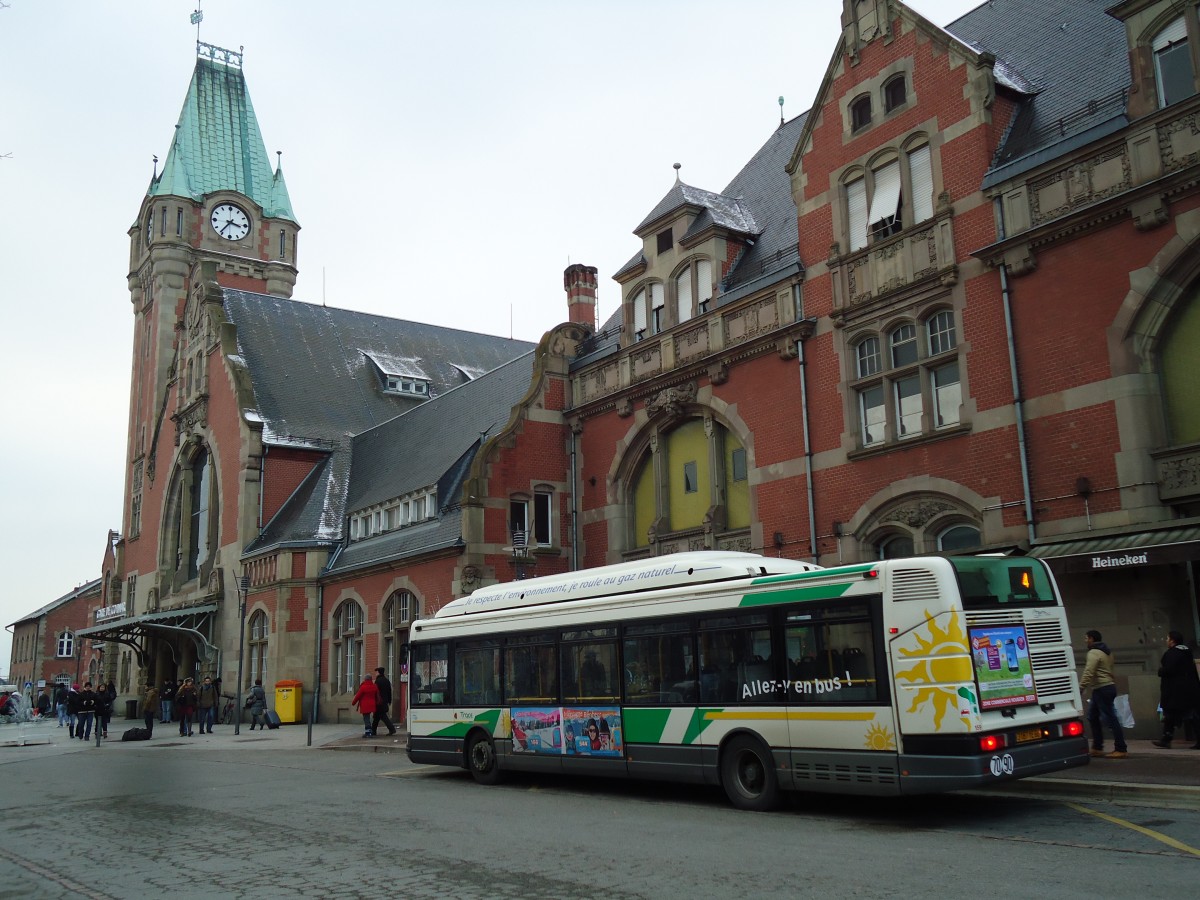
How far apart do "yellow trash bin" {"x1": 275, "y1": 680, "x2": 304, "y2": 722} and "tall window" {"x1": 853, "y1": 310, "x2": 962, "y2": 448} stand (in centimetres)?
2201

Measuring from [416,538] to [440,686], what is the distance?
14175 mm

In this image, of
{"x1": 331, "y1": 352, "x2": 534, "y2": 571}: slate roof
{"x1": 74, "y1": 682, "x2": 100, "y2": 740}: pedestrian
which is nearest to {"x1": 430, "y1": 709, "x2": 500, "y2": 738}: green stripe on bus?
{"x1": 331, "y1": 352, "x2": 534, "y2": 571}: slate roof

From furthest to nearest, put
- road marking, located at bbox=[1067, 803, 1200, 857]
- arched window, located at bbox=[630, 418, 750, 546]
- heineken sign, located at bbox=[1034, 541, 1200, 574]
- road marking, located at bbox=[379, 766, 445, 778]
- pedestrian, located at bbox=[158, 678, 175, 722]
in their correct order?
pedestrian, located at bbox=[158, 678, 175, 722] < arched window, located at bbox=[630, 418, 750, 546] < road marking, located at bbox=[379, 766, 445, 778] < heineken sign, located at bbox=[1034, 541, 1200, 574] < road marking, located at bbox=[1067, 803, 1200, 857]

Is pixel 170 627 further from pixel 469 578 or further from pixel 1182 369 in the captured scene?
pixel 1182 369

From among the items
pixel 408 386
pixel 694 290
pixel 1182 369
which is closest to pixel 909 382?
pixel 1182 369

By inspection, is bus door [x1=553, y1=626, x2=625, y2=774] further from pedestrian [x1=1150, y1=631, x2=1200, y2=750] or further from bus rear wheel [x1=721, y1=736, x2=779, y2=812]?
pedestrian [x1=1150, y1=631, x2=1200, y2=750]

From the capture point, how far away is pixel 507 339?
188ft

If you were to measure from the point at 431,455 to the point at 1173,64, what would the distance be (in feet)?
79.0

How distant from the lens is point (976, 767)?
1059 centimetres

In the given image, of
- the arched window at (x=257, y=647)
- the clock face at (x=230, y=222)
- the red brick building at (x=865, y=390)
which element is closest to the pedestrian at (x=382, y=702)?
the red brick building at (x=865, y=390)

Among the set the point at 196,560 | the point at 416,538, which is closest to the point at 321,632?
the point at 416,538

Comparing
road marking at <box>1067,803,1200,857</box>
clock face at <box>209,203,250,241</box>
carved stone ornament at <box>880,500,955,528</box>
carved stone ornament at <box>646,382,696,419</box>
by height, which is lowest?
road marking at <box>1067,803,1200,857</box>

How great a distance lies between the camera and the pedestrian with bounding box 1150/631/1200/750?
14.3 metres

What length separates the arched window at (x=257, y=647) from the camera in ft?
125
